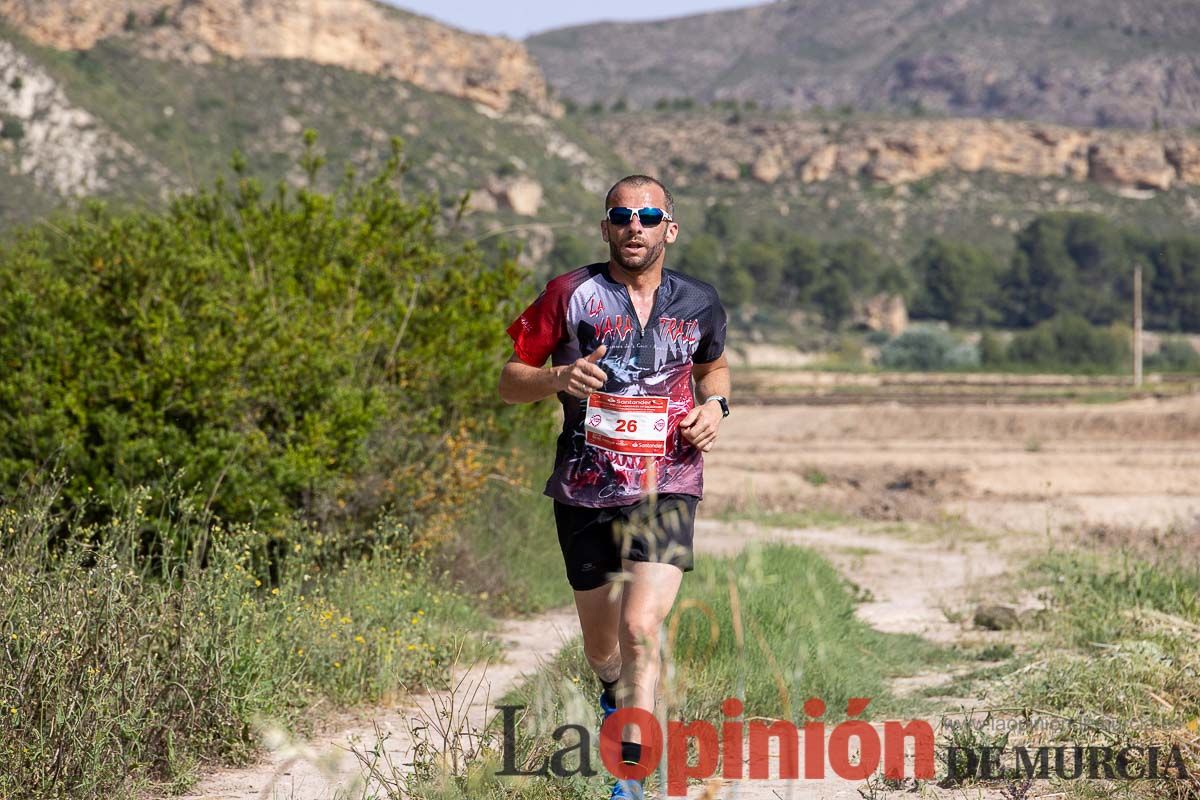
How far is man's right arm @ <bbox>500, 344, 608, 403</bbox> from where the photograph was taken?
13.6 feet

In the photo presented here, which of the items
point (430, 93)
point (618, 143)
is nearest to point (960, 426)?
point (430, 93)

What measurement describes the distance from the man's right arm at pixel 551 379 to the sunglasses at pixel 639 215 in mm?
408

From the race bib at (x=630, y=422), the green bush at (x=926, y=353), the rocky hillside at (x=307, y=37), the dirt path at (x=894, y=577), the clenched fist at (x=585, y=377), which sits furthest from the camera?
the rocky hillside at (x=307, y=37)

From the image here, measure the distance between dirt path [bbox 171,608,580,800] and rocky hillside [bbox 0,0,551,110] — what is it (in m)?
83.6

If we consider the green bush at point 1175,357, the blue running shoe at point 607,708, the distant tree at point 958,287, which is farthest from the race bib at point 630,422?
the distant tree at point 958,287

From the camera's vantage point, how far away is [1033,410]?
34812 mm

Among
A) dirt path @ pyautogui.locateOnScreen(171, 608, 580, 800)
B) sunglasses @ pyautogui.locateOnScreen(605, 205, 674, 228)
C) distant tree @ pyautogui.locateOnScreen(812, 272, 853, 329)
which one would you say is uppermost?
distant tree @ pyautogui.locateOnScreen(812, 272, 853, 329)

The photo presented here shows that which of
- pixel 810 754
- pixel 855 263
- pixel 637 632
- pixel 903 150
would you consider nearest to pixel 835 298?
pixel 855 263

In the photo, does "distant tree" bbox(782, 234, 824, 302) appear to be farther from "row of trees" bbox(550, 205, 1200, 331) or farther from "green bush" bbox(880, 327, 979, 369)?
"green bush" bbox(880, 327, 979, 369)

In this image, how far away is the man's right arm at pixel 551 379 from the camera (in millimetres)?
4156

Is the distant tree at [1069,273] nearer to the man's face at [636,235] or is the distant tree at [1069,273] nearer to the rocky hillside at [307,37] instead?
the rocky hillside at [307,37]

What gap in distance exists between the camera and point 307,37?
10025 centimetres

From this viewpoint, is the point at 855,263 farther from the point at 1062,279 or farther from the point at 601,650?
the point at 601,650

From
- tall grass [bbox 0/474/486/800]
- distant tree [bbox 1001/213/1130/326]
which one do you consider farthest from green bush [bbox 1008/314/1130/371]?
tall grass [bbox 0/474/486/800]
